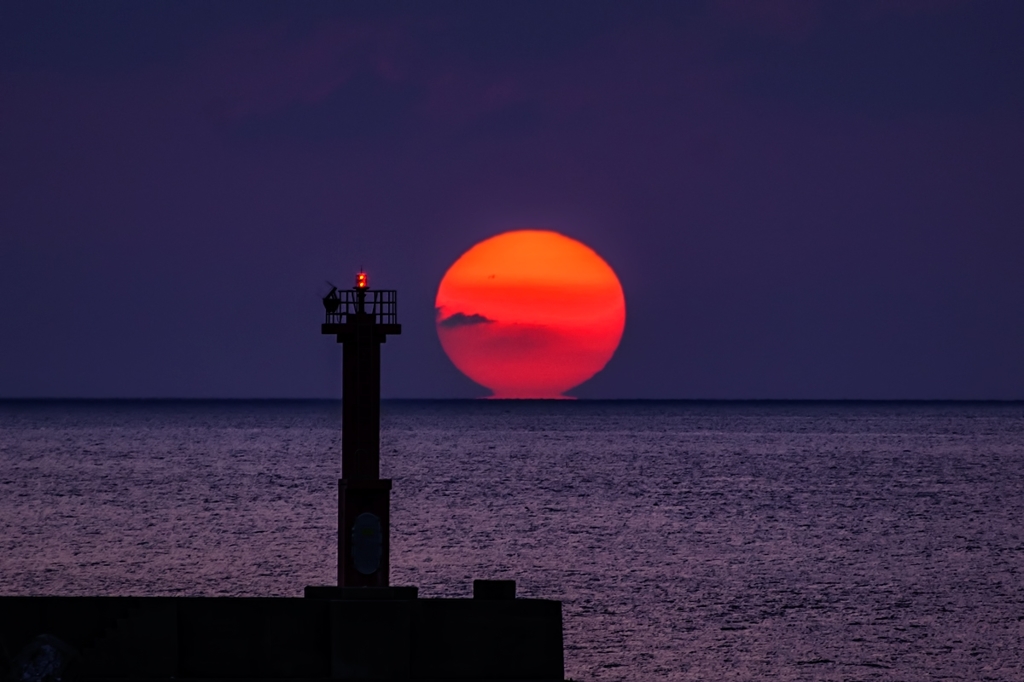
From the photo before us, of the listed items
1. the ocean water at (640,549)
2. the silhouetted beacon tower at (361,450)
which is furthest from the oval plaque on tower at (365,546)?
the ocean water at (640,549)

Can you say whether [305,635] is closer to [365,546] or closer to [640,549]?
[365,546]

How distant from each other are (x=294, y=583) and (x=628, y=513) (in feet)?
110

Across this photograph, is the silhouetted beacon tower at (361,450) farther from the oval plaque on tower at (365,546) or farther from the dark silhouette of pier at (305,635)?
the dark silhouette of pier at (305,635)

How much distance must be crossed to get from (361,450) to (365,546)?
200 cm

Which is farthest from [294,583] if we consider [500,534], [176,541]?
[500,534]

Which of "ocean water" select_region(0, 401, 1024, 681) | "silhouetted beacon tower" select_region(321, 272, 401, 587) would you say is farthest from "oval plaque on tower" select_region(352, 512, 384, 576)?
"ocean water" select_region(0, 401, 1024, 681)

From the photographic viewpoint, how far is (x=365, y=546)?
27.1 metres

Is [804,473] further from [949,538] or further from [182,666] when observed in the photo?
[182,666]

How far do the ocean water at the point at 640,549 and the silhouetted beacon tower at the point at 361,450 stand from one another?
6101 mm

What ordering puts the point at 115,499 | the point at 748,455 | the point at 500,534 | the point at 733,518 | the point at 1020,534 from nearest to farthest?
the point at 500,534 < the point at 1020,534 < the point at 733,518 < the point at 115,499 < the point at 748,455

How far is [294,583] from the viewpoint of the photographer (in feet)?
144

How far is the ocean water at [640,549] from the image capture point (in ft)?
112

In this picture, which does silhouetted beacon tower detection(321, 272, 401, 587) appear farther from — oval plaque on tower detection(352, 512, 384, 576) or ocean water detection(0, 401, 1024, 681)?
ocean water detection(0, 401, 1024, 681)

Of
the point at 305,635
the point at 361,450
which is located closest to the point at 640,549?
the point at 361,450
